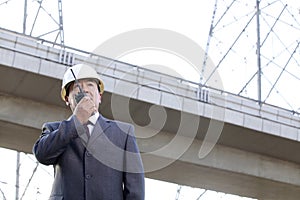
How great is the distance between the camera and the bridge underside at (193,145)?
932cm

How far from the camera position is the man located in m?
2.16

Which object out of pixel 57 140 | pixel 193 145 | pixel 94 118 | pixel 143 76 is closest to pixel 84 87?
pixel 94 118

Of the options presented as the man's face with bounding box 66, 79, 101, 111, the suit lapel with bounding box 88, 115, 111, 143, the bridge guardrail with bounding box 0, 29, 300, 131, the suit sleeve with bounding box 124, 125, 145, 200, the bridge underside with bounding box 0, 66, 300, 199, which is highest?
the bridge guardrail with bounding box 0, 29, 300, 131

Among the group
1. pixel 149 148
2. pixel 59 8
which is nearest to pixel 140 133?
pixel 149 148

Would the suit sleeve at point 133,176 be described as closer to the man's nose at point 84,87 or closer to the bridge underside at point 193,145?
the man's nose at point 84,87

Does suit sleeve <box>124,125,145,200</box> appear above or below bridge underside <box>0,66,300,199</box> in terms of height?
below

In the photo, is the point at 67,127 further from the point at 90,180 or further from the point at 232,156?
the point at 232,156

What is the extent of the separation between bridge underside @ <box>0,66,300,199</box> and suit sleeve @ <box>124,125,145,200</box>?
21.7ft

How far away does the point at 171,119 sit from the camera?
1007 centimetres

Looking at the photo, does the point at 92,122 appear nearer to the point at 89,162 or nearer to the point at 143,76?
the point at 89,162

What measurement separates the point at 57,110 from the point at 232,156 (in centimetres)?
365

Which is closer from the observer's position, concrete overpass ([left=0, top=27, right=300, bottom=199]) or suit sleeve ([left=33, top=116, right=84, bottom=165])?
suit sleeve ([left=33, top=116, right=84, bottom=165])

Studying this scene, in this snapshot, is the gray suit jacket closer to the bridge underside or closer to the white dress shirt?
the white dress shirt

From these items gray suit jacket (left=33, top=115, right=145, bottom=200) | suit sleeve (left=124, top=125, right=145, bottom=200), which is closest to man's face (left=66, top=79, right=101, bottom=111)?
gray suit jacket (left=33, top=115, right=145, bottom=200)
